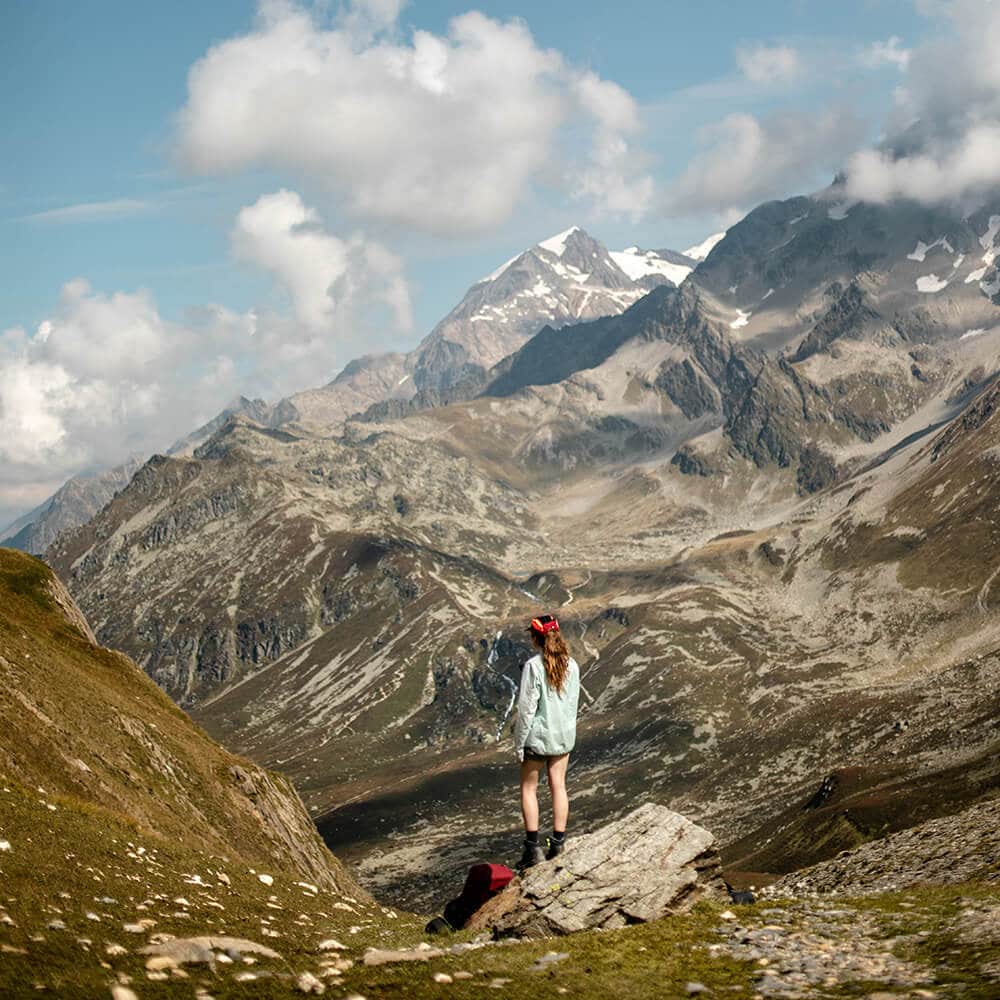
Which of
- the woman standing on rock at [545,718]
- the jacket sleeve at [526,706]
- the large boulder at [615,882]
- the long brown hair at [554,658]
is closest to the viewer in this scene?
the large boulder at [615,882]

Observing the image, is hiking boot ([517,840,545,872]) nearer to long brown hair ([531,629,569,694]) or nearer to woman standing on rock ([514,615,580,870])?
woman standing on rock ([514,615,580,870])

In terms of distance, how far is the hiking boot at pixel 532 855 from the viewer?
25047 mm

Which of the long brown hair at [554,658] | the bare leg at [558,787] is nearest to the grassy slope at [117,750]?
the bare leg at [558,787]

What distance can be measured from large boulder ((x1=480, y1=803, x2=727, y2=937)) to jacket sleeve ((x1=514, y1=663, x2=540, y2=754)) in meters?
3.18

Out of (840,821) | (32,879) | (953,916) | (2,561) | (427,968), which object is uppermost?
(2,561)

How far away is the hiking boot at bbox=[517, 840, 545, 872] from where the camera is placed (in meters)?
25.0

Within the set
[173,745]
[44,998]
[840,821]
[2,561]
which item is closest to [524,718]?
[44,998]

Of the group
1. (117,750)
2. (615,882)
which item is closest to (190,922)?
(615,882)

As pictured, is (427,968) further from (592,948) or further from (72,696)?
(72,696)

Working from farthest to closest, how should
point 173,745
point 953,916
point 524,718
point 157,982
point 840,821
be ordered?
point 840,821 < point 173,745 < point 524,718 < point 953,916 < point 157,982

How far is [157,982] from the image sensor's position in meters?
14.7

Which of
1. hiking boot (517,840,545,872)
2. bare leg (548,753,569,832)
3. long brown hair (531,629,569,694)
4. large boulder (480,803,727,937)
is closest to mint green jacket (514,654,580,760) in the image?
long brown hair (531,629,569,694)

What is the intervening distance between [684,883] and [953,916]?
20.1 ft

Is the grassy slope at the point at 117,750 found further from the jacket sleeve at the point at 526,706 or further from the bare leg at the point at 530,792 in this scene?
the jacket sleeve at the point at 526,706
